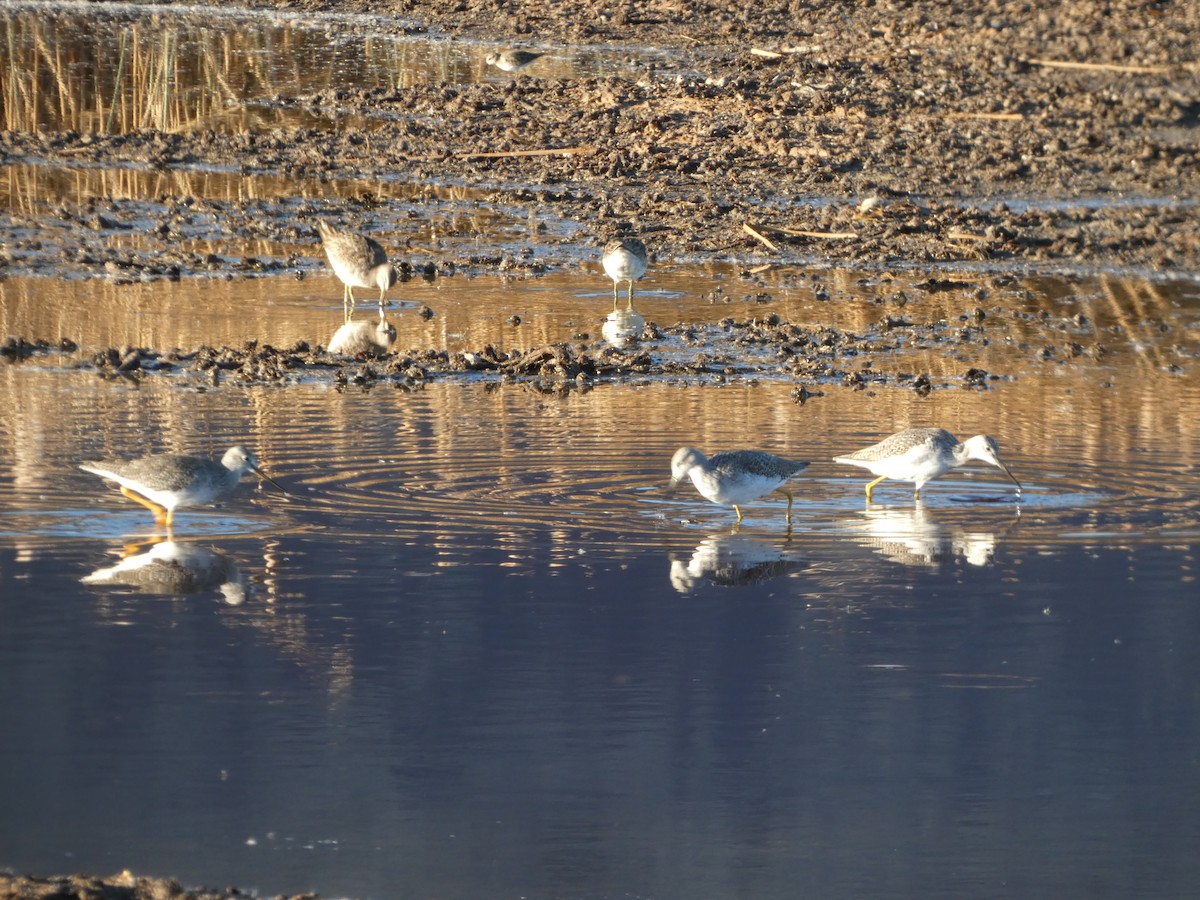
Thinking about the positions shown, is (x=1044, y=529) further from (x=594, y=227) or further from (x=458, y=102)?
(x=458, y=102)

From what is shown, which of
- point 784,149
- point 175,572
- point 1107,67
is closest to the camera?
point 175,572

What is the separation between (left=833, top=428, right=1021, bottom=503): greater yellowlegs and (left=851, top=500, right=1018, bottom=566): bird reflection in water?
247mm

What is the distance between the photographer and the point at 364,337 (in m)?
16.2

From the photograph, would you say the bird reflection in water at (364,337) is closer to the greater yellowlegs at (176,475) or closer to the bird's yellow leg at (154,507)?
the bird's yellow leg at (154,507)

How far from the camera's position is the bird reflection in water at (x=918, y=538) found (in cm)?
1048

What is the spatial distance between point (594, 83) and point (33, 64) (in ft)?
30.1

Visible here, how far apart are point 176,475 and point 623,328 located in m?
6.76

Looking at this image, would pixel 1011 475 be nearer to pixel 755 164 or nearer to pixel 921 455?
pixel 921 455

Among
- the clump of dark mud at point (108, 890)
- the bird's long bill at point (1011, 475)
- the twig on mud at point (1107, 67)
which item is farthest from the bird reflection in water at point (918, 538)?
the twig on mud at point (1107, 67)

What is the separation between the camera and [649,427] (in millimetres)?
13242

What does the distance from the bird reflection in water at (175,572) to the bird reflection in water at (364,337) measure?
17.2ft

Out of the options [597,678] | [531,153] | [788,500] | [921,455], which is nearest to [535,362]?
[788,500]

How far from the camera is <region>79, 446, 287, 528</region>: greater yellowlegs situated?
34.4 feet

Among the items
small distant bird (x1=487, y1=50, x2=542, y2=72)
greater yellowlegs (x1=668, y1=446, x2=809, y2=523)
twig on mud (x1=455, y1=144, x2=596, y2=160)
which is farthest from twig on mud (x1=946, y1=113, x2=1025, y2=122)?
greater yellowlegs (x1=668, y1=446, x2=809, y2=523)
